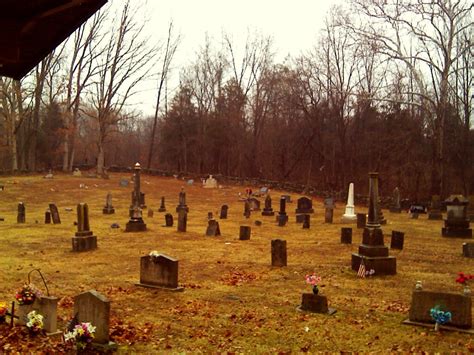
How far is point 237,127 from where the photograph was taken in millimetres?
49688

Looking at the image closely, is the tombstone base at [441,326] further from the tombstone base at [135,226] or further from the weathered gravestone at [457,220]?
the tombstone base at [135,226]

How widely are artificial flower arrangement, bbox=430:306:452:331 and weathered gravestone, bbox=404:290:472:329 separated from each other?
19 cm

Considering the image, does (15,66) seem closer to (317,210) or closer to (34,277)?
(34,277)

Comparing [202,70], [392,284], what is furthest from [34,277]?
[202,70]

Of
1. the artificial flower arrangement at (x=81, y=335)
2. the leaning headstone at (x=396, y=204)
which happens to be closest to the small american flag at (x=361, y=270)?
the artificial flower arrangement at (x=81, y=335)

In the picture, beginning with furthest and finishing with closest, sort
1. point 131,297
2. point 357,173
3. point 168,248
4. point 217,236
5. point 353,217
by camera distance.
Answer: point 357,173, point 353,217, point 217,236, point 168,248, point 131,297

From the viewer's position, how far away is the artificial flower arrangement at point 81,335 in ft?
17.7

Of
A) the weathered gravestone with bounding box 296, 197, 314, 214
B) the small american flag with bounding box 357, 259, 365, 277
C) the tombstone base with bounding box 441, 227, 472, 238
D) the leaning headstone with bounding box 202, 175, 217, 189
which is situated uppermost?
the leaning headstone with bounding box 202, 175, 217, 189

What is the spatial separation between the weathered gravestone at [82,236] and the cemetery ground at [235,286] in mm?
307

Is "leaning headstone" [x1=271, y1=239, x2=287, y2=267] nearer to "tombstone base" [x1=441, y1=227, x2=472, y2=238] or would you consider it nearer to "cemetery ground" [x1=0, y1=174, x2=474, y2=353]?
"cemetery ground" [x1=0, y1=174, x2=474, y2=353]

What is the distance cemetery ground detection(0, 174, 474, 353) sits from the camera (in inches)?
251

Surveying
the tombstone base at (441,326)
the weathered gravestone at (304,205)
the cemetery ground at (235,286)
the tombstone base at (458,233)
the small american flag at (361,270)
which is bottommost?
the cemetery ground at (235,286)

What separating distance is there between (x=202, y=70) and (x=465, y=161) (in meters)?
30.2

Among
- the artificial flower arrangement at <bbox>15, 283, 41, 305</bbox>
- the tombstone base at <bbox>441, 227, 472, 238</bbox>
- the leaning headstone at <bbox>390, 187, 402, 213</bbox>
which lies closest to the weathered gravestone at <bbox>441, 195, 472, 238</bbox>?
the tombstone base at <bbox>441, 227, 472, 238</bbox>
